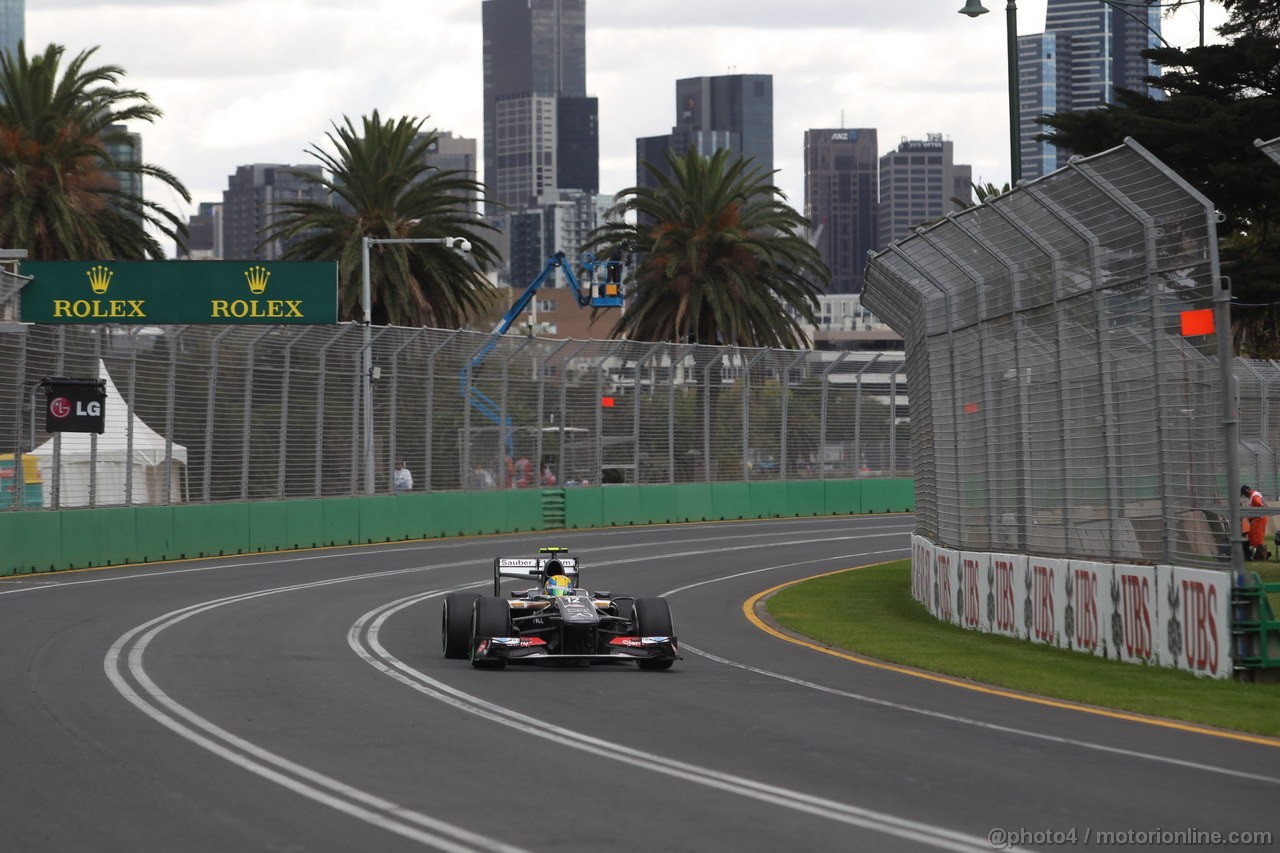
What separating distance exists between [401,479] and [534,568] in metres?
21.5

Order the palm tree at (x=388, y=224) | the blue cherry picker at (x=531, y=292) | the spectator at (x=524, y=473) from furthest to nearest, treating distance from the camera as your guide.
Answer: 1. the palm tree at (x=388, y=224)
2. the spectator at (x=524, y=473)
3. the blue cherry picker at (x=531, y=292)

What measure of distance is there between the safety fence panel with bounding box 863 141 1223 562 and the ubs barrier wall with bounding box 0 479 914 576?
Result: 14.7 metres

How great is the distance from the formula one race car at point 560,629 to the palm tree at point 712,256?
115 ft

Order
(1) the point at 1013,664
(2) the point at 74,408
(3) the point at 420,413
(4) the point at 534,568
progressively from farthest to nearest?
1. (3) the point at 420,413
2. (2) the point at 74,408
3. (4) the point at 534,568
4. (1) the point at 1013,664

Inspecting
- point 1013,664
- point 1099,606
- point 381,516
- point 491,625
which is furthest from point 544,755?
point 381,516

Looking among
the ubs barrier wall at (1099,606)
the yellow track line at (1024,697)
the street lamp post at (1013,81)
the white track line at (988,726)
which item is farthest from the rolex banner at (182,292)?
the white track line at (988,726)

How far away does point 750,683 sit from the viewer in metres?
14.3

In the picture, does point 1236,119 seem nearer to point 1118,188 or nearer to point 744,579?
point 744,579

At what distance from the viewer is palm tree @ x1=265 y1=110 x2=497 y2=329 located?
47.3 m

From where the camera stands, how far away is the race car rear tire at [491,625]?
15.1m

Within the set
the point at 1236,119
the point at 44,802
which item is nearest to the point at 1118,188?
the point at 44,802

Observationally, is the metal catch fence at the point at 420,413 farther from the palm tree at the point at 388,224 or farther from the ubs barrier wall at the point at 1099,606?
the ubs barrier wall at the point at 1099,606

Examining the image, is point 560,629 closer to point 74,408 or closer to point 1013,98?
point 1013,98

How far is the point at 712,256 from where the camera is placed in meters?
52.7
